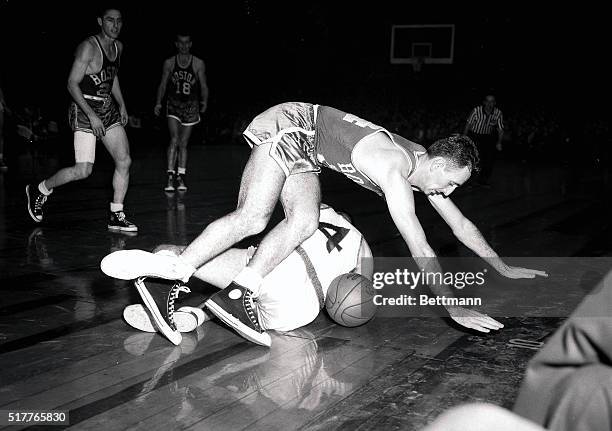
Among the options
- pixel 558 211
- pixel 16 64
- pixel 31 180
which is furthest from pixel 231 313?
pixel 16 64

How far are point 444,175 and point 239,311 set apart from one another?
1072 mm

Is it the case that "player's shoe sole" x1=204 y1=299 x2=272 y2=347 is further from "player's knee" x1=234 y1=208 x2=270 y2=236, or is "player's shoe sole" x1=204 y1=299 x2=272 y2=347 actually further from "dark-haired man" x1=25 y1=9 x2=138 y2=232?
"dark-haired man" x1=25 y1=9 x2=138 y2=232

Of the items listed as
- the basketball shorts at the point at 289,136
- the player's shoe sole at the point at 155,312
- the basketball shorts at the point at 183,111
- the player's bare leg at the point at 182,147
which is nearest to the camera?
the player's shoe sole at the point at 155,312

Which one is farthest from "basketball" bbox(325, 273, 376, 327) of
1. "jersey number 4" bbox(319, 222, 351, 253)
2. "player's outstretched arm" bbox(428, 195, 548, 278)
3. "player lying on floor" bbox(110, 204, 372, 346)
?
"player's outstretched arm" bbox(428, 195, 548, 278)

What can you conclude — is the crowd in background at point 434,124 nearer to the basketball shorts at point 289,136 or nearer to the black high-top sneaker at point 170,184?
the black high-top sneaker at point 170,184

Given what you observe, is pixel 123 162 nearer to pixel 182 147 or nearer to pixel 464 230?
pixel 182 147

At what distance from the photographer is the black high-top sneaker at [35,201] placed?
5688 millimetres

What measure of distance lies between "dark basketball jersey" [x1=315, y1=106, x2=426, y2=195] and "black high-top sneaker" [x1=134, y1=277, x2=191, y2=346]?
0.94 meters

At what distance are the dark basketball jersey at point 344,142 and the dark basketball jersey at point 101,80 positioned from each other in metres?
2.67

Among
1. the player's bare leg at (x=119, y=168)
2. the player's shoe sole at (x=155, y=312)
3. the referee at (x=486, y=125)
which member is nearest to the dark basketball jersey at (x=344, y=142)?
the player's shoe sole at (x=155, y=312)

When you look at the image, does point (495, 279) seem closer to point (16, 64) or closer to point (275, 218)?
point (275, 218)

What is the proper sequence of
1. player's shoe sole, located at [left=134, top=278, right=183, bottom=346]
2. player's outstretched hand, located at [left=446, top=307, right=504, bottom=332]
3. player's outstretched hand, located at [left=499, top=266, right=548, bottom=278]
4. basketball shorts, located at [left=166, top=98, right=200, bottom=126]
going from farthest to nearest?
basketball shorts, located at [left=166, top=98, right=200, bottom=126]
player's outstretched hand, located at [left=499, top=266, right=548, bottom=278]
player's shoe sole, located at [left=134, top=278, right=183, bottom=346]
player's outstretched hand, located at [left=446, top=307, right=504, bottom=332]

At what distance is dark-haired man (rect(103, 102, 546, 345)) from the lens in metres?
2.85

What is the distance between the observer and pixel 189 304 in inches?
141
